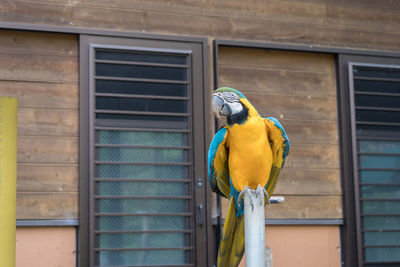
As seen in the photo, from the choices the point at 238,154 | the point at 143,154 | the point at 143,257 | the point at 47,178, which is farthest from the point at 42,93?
the point at 238,154

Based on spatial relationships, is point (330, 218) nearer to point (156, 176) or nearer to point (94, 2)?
point (156, 176)

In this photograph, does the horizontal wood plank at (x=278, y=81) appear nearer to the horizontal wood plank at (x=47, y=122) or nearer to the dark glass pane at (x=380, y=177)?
the dark glass pane at (x=380, y=177)

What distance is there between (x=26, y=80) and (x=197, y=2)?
130 centimetres

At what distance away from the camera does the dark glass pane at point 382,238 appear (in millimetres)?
4555

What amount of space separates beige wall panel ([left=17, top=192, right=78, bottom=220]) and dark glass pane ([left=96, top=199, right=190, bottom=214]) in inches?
6.7

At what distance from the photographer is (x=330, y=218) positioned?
453cm

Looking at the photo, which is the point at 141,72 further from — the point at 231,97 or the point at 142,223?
the point at 231,97

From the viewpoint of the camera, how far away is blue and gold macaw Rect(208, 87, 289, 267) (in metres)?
2.93

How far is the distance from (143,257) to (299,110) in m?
1.55

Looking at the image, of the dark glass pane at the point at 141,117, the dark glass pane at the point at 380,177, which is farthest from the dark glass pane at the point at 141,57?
the dark glass pane at the point at 380,177

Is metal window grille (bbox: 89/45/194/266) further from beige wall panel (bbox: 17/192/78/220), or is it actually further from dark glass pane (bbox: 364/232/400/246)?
dark glass pane (bbox: 364/232/400/246)

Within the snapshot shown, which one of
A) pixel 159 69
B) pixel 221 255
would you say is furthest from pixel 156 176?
pixel 221 255

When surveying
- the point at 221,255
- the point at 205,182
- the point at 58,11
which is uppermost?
the point at 58,11

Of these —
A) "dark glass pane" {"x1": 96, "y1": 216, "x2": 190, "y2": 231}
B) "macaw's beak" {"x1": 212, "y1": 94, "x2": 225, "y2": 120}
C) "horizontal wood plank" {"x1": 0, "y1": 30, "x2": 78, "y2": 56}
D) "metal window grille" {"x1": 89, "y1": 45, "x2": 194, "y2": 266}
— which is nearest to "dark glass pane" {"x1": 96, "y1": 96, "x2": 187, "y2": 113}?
"metal window grille" {"x1": 89, "y1": 45, "x2": 194, "y2": 266}
